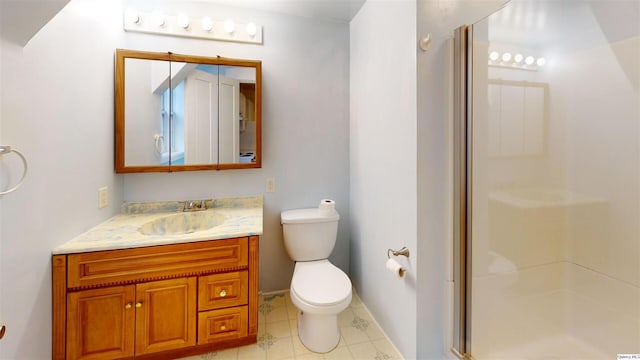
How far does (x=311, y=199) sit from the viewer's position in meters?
2.32

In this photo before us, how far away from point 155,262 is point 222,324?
53cm

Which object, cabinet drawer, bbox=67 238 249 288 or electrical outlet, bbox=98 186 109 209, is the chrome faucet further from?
cabinet drawer, bbox=67 238 249 288

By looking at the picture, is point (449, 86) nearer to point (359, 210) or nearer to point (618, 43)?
point (618, 43)

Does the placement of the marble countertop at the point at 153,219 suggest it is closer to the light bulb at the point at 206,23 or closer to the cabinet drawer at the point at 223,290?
the cabinet drawer at the point at 223,290

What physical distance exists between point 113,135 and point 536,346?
2.81m

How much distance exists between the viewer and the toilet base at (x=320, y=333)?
65.6 inches

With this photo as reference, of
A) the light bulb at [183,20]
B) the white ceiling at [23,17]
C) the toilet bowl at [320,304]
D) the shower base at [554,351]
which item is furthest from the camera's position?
the light bulb at [183,20]

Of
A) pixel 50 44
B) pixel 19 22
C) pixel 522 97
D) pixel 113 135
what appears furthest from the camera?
pixel 113 135

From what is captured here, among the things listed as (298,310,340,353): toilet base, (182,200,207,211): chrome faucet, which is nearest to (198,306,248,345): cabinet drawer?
(298,310,340,353): toilet base

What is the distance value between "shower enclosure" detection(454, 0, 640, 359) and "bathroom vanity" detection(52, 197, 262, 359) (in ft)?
4.08

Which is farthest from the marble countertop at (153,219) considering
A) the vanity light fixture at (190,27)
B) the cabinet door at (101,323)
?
the vanity light fixture at (190,27)

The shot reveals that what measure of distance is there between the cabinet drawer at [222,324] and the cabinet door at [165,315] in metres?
0.05

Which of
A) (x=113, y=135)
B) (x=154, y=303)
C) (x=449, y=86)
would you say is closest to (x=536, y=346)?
(x=449, y=86)

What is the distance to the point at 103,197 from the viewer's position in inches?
67.6
